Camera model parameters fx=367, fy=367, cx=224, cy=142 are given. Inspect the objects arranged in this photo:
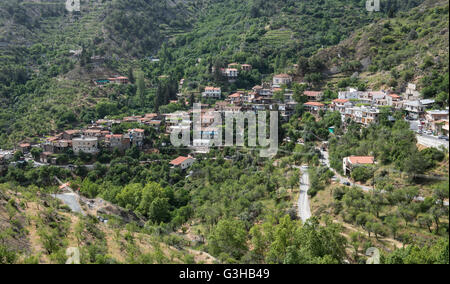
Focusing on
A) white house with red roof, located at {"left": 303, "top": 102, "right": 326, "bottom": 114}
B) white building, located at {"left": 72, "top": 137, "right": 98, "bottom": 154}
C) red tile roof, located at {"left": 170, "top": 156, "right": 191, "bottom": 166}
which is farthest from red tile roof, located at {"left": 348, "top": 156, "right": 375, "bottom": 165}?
white building, located at {"left": 72, "top": 137, "right": 98, "bottom": 154}

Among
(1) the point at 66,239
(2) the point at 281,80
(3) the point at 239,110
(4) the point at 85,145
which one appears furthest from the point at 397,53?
(1) the point at 66,239

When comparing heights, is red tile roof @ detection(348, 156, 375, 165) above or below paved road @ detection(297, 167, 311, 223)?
above

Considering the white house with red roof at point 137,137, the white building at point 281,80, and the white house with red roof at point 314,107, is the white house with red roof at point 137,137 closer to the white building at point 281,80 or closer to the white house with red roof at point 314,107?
the white house with red roof at point 314,107

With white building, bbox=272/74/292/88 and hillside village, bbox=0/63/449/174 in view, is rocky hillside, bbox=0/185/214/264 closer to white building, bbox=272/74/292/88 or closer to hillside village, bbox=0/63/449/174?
hillside village, bbox=0/63/449/174

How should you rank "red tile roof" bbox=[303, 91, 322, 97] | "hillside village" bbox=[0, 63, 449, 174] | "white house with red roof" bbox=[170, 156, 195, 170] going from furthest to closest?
"red tile roof" bbox=[303, 91, 322, 97] < "white house with red roof" bbox=[170, 156, 195, 170] < "hillside village" bbox=[0, 63, 449, 174]

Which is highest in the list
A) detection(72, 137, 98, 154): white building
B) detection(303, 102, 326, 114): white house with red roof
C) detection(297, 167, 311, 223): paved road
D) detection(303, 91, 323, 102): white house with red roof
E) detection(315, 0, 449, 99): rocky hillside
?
detection(315, 0, 449, 99): rocky hillside

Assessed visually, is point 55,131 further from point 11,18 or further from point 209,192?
point 11,18
